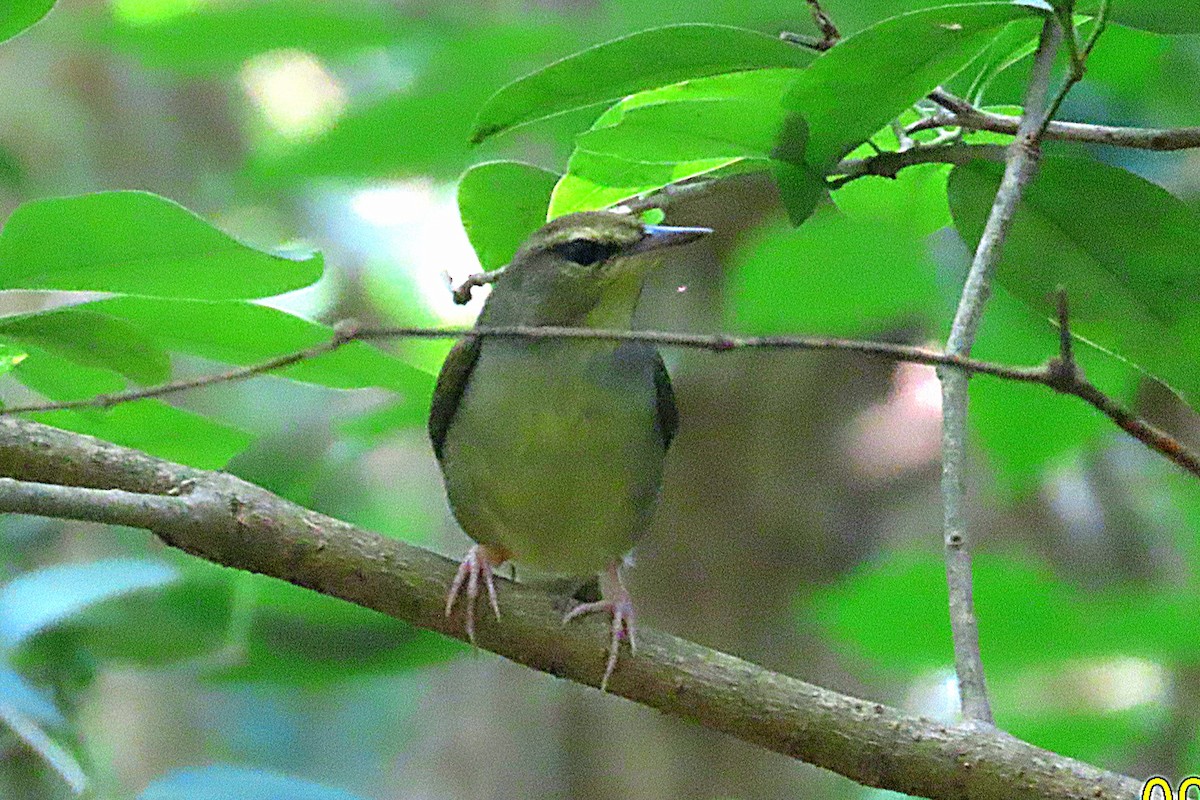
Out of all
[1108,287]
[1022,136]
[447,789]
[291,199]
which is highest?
[1022,136]

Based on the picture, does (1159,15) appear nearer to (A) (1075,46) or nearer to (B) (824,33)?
(A) (1075,46)

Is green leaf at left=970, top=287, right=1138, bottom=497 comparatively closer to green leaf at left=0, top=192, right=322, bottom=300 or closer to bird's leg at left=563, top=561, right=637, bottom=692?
bird's leg at left=563, top=561, right=637, bottom=692

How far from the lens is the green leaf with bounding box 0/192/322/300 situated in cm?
202

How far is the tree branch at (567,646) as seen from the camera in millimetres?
2078

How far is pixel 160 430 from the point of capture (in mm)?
2475

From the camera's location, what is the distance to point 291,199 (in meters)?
7.24

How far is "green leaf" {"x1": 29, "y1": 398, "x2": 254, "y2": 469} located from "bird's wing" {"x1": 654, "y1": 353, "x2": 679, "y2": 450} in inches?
41.7

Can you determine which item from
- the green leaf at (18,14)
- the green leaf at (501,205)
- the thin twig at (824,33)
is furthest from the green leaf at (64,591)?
the thin twig at (824,33)

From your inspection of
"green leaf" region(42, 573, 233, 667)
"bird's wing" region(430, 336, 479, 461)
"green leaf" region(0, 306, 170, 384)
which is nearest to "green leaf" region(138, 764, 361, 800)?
"green leaf" region(42, 573, 233, 667)

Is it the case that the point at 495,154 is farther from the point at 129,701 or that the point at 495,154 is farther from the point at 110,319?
the point at 110,319

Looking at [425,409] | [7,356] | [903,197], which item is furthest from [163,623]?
[903,197]

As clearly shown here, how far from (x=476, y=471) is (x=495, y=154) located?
7.63 feet

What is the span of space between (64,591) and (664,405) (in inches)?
52.5

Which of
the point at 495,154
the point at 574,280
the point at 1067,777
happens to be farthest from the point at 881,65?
→ the point at 495,154
